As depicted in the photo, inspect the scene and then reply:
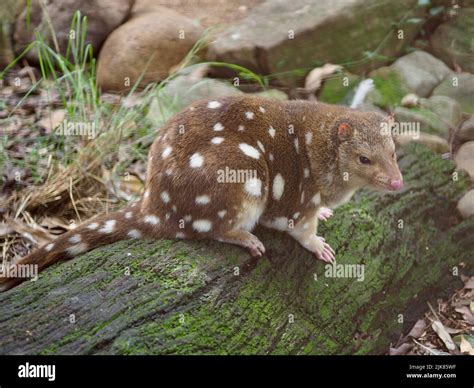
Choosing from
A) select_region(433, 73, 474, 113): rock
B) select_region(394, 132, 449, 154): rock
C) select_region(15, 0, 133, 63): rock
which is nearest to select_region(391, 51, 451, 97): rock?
select_region(433, 73, 474, 113): rock

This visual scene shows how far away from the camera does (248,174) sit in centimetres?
246

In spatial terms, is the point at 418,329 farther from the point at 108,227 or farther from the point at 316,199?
the point at 108,227

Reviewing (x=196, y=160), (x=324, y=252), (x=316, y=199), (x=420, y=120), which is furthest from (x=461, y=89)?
(x=196, y=160)

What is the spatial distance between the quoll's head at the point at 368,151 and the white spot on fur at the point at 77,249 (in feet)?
3.82

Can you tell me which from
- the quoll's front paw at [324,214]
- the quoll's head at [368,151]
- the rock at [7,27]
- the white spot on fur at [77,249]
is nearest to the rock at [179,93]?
Result: the rock at [7,27]

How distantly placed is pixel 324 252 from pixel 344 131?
554mm

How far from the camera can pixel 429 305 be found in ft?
9.68

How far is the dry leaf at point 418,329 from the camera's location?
2.78 metres

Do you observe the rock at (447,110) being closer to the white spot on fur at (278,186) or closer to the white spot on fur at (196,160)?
the white spot on fur at (278,186)

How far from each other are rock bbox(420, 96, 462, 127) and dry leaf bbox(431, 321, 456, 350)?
3.63 ft

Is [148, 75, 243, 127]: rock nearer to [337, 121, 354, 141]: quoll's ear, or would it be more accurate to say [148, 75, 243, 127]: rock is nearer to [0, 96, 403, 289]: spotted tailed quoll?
[0, 96, 403, 289]: spotted tailed quoll

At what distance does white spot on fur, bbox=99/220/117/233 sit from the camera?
2477mm
